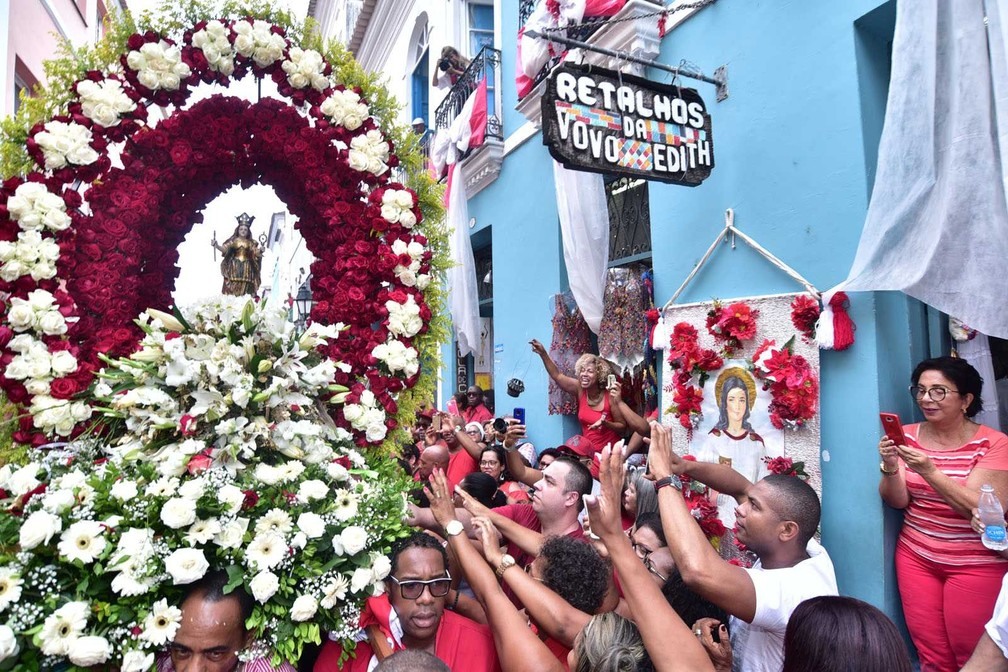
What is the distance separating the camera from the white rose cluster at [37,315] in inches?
102

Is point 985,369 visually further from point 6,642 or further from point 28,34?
point 28,34

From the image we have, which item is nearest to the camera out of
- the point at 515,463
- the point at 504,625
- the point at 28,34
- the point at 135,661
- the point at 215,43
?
the point at 135,661

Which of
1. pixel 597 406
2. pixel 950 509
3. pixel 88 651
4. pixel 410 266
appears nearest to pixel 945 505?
pixel 950 509

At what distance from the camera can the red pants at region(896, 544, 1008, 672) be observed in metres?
2.79

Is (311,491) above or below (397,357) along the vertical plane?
below

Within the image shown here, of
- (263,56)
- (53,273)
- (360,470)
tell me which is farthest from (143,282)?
(360,470)

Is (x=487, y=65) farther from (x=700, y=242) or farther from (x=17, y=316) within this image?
(x=17, y=316)

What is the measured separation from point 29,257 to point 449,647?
2204 mm

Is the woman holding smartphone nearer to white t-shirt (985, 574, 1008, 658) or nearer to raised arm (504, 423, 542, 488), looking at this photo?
raised arm (504, 423, 542, 488)

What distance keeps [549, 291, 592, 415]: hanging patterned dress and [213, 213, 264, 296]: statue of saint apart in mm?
2717

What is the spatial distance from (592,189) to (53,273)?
379 cm

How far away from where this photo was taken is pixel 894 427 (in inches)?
117

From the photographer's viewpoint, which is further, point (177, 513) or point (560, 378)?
point (560, 378)

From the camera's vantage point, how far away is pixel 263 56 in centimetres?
315
